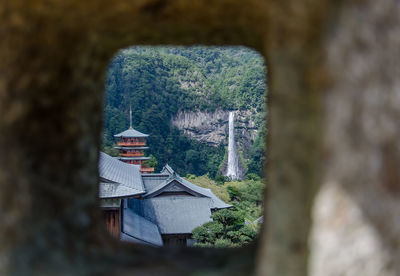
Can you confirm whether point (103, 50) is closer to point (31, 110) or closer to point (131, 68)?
point (31, 110)

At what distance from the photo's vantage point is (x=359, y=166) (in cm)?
70

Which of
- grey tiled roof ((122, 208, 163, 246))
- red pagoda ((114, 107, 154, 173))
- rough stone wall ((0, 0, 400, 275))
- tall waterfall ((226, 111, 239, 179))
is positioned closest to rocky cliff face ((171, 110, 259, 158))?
tall waterfall ((226, 111, 239, 179))

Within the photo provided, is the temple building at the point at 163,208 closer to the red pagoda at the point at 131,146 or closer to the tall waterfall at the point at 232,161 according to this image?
the red pagoda at the point at 131,146

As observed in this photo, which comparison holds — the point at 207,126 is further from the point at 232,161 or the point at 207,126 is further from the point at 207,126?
the point at 232,161

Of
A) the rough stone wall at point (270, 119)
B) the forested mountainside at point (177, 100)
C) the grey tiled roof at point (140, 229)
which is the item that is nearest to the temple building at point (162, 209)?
the grey tiled roof at point (140, 229)

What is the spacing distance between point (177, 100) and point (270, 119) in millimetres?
29687

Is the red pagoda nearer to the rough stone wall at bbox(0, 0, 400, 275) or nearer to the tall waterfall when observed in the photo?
the tall waterfall

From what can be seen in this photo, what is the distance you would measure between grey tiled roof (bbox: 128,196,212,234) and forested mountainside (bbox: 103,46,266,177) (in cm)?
1458

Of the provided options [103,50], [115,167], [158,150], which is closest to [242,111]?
[158,150]

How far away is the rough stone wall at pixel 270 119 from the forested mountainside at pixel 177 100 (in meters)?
24.8

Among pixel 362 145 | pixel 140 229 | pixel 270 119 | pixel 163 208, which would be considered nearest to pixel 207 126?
pixel 163 208

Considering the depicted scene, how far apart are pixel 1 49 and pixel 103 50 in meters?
0.35

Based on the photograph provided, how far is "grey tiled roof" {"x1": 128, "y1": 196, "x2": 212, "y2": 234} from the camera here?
10461mm

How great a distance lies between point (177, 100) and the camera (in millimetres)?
30359
